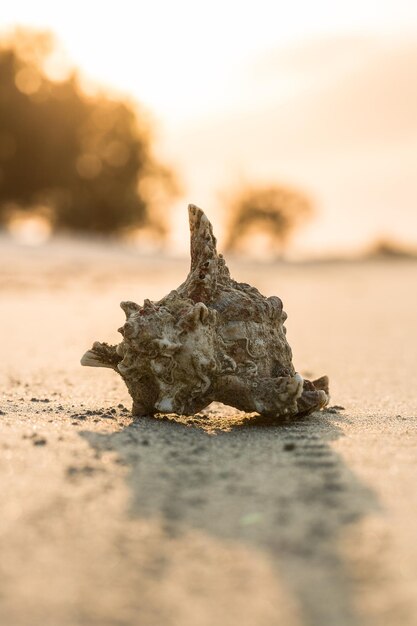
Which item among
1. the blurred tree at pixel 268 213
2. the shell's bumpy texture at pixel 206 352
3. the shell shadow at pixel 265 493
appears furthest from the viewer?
the blurred tree at pixel 268 213

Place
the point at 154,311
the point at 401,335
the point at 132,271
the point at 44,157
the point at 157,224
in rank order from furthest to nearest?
the point at 157,224 → the point at 44,157 → the point at 132,271 → the point at 401,335 → the point at 154,311

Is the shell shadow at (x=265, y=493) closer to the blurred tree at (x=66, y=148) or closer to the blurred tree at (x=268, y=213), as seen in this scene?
the blurred tree at (x=66, y=148)

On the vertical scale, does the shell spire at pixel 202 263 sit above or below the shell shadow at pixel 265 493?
above

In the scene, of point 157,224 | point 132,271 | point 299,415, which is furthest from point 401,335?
point 157,224

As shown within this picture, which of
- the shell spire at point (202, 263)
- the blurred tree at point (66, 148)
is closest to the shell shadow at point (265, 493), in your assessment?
the shell spire at point (202, 263)

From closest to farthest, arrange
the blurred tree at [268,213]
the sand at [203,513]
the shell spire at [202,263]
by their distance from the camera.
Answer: the sand at [203,513] → the shell spire at [202,263] → the blurred tree at [268,213]

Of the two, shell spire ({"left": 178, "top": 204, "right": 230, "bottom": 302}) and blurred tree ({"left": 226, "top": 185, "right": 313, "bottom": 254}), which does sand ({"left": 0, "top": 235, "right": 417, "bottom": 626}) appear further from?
blurred tree ({"left": 226, "top": 185, "right": 313, "bottom": 254})

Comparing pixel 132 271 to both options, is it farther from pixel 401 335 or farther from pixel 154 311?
pixel 154 311
